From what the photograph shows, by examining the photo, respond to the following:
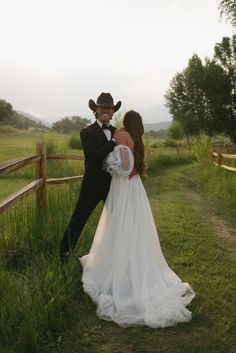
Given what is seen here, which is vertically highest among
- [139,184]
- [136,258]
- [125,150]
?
[125,150]

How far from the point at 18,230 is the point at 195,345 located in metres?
2.61

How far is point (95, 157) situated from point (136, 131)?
1.64ft

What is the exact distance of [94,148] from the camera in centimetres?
449

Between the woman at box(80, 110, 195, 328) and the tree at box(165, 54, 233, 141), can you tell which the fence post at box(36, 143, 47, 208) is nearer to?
the woman at box(80, 110, 195, 328)

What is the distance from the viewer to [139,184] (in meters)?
4.43

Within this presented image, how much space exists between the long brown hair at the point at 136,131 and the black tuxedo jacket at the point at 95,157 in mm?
217

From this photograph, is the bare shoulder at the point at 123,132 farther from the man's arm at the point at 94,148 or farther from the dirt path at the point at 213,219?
the dirt path at the point at 213,219

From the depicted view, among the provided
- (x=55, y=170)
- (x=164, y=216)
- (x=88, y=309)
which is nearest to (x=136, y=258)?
(x=88, y=309)

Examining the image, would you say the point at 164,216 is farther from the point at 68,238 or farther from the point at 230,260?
the point at 68,238

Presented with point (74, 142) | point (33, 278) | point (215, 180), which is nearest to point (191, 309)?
point (33, 278)

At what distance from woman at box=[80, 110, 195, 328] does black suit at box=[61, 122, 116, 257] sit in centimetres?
21

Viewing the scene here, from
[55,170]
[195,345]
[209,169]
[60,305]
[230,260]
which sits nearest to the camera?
[195,345]

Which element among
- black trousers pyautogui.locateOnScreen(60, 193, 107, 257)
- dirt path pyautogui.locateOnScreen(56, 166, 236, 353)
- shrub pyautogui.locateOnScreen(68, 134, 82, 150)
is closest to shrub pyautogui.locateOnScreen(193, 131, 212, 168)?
dirt path pyautogui.locateOnScreen(56, 166, 236, 353)

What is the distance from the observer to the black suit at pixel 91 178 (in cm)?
448
